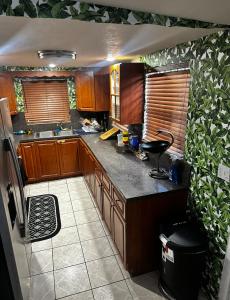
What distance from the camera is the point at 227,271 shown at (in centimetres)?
158

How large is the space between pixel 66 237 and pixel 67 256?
318 mm

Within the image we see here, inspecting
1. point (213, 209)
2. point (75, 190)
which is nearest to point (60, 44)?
point (213, 209)

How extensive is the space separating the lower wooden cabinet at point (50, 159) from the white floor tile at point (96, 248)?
1.90 metres

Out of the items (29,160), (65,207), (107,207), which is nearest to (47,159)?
(29,160)

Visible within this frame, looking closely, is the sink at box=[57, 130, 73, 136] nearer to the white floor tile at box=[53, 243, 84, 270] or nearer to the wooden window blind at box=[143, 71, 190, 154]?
the wooden window blind at box=[143, 71, 190, 154]

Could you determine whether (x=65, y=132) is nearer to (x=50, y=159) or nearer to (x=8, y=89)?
(x=50, y=159)

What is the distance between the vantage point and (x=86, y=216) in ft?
10.1

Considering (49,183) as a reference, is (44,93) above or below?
above

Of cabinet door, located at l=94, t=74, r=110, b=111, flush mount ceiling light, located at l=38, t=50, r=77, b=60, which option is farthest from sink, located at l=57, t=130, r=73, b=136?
flush mount ceiling light, located at l=38, t=50, r=77, b=60

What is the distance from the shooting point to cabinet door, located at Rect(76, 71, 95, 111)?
401cm

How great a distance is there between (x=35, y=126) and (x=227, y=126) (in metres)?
3.81

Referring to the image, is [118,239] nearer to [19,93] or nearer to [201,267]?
[201,267]

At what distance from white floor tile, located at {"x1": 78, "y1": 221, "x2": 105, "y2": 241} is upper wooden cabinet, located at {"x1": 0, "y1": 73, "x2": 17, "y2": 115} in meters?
2.55

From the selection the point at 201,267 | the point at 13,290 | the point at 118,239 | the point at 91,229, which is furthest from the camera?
the point at 91,229
